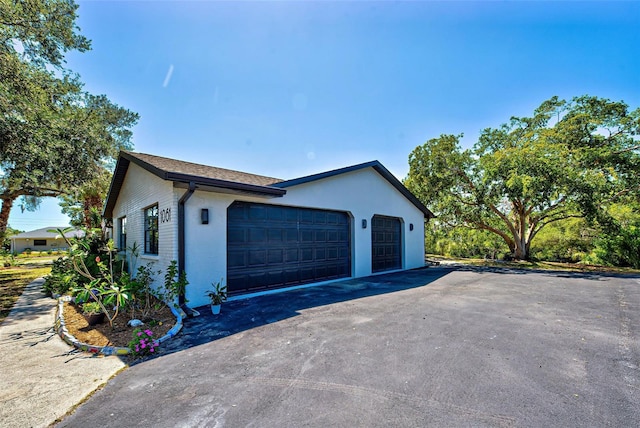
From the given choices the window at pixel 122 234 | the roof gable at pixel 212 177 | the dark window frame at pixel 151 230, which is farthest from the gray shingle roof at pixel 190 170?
the window at pixel 122 234

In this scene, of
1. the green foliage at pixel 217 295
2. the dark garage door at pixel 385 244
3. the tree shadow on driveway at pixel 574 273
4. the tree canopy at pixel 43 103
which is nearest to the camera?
the green foliage at pixel 217 295

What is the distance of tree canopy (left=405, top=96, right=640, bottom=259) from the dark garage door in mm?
5984

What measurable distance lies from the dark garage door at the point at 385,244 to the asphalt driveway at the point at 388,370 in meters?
5.60

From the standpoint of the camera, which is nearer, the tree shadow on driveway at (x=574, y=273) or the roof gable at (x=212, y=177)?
the roof gable at (x=212, y=177)

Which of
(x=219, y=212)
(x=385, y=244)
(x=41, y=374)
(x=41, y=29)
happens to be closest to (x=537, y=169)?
(x=385, y=244)

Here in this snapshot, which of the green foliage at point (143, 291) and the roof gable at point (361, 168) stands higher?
the roof gable at point (361, 168)

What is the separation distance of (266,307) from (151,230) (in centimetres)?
441

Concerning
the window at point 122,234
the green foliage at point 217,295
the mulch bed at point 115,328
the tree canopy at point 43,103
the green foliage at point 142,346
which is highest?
the tree canopy at point 43,103

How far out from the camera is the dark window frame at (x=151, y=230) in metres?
7.80

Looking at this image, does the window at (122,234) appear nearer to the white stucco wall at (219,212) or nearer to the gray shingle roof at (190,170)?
the white stucco wall at (219,212)

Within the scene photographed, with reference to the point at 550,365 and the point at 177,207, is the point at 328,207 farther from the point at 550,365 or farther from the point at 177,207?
the point at 550,365

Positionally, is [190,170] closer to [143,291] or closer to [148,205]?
[148,205]

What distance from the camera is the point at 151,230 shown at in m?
8.26

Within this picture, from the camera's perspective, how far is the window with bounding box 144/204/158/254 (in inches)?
310
